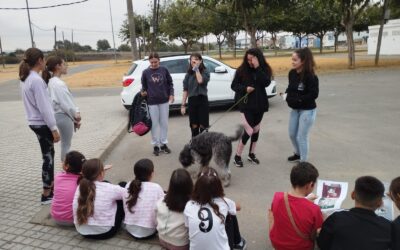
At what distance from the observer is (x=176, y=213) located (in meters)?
3.74

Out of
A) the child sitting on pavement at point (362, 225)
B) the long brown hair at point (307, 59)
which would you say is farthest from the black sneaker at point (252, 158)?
the child sitting on pavement at point (362, 225)

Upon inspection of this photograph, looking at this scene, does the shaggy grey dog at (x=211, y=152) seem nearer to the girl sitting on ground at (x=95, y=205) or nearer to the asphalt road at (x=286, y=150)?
the asphalt road at (x=286, y=150)

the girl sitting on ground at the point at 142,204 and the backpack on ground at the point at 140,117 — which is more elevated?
the backpack on ground at the point at 140,117

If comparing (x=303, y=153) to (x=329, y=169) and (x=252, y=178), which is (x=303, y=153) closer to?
(x=329, y=169)

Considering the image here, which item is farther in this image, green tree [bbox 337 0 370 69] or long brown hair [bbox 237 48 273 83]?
green tree [bbox 337 0 370 69]

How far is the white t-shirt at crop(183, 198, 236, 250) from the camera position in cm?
342

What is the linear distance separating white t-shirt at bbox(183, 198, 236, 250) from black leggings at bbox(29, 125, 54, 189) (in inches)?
93.2

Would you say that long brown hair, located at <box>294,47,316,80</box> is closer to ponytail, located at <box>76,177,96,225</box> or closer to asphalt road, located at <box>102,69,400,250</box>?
asphalt road, located at <box>102,69,400,250</box>

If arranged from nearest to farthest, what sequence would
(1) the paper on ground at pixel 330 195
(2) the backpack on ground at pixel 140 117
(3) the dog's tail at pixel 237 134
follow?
(1) the paper on ground at pixel 330 195 → (3) the dog's tail at pixel 237 134 → (2) the backpack on ground at pixel 140 117

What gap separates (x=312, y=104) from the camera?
6020mm

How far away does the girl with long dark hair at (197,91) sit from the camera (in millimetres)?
6832

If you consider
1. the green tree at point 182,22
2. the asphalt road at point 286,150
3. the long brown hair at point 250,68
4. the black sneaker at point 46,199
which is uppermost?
the green tree at point 182,22

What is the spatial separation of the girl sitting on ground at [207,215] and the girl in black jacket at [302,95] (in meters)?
2.91

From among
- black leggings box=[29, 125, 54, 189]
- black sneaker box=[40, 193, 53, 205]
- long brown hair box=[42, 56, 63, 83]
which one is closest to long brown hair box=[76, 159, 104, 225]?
black leggings box=[29, 125, 54, 189]
